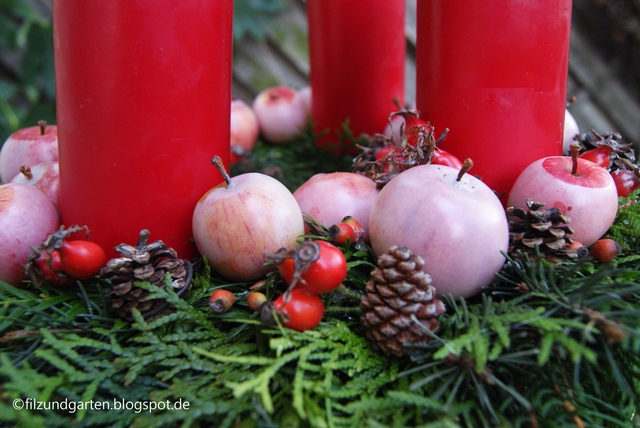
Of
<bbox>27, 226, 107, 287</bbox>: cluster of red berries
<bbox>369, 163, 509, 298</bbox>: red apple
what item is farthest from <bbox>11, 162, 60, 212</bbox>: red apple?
<bbox>369, 163, 509, 298</bbox>: red apple

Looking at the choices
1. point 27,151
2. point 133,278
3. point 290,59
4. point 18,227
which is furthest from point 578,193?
point 290,59

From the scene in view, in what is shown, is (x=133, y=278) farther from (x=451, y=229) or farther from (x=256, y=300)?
(x=451, y=229)

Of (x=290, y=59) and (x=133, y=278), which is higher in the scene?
(x=290, y=59)

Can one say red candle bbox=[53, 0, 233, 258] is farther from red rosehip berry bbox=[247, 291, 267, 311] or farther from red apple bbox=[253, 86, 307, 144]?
red apple bbox=[253, 86, 307, 144]

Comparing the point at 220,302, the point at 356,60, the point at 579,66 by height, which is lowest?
the point at 220,302

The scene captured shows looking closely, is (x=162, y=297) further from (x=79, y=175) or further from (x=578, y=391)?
(x=578, y=391)

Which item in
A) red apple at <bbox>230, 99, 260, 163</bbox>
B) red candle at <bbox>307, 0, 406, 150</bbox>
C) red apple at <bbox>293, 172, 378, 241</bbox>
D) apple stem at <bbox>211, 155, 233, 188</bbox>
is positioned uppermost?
red candle at <bbox>307, 0, 406, 150</bbox>

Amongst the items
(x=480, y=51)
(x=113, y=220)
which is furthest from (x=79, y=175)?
(x=480, y=51)
